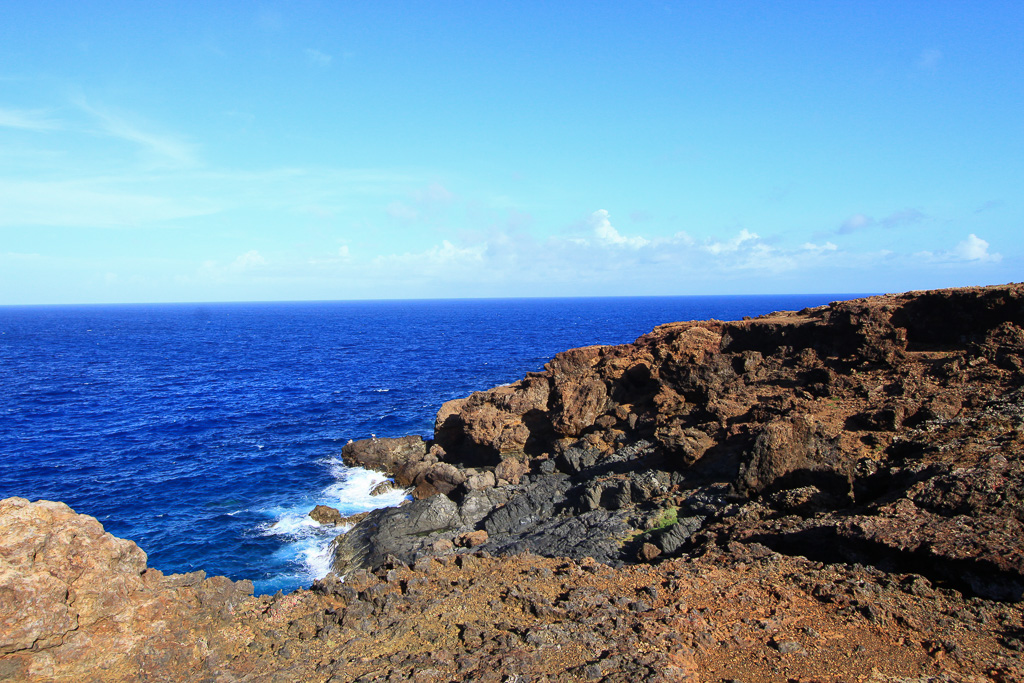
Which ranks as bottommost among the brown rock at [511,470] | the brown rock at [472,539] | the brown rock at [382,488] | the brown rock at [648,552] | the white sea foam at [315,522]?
the white sea foam at [315,522]

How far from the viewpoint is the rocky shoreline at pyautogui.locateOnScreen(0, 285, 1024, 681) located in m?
12.8

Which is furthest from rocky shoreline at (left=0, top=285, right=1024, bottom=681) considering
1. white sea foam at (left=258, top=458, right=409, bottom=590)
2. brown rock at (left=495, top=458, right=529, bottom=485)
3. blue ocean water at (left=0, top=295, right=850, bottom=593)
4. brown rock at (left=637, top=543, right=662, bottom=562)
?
blue ocean water at (left=0, top=295, right=850, bottom=593)

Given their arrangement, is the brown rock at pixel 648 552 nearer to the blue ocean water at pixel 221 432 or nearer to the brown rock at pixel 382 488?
the blue ocean water at pixel 221 432

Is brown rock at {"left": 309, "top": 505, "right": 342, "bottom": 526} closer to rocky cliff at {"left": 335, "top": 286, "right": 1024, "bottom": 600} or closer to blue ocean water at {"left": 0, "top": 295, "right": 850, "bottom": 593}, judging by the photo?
blue ocean water at {"left": 0, "top": 295, "right": 850, "bottom": 593}

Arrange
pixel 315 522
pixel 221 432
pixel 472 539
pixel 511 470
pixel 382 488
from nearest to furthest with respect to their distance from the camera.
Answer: pixel 472 539, pixel 315 522, pixel 511 470, pixel 382 488, pixel 221 432

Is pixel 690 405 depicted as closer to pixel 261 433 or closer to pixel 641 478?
pixel 641 478

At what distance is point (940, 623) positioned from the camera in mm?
13156

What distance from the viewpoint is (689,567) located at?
1716 cm

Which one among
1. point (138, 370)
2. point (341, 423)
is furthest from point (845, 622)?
point (138, 370)

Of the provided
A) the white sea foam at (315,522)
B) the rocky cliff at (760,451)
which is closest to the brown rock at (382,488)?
the white sea foam at (315,522)

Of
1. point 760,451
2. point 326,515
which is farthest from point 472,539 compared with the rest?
point 760,451

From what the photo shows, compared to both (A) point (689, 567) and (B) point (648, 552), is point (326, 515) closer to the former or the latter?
(B) point (648, 552)

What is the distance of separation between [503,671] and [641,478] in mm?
14078

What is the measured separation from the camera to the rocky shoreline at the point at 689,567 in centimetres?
1284
